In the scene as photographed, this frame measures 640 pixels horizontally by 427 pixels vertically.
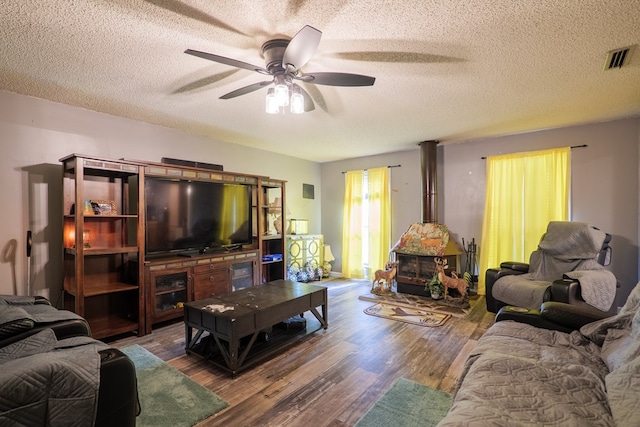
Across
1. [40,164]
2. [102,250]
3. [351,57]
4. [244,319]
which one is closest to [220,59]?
[351,57]

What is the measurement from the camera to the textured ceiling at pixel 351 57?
1.66m

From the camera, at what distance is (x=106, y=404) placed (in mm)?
1324

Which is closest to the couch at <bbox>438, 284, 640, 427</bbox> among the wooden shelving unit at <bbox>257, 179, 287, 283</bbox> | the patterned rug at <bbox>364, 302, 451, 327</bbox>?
the patterned rug at <bbox>364, 302, 451, 327</bbox>

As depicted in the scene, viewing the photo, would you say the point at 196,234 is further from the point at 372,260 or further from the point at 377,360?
the point at 372,260

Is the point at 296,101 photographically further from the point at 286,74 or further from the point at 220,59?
the point at 220,59

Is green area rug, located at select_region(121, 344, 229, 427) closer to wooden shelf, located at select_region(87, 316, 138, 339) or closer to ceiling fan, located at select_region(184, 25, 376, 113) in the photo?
wooden shelf, located at select_region(87, 316, 138, 339)

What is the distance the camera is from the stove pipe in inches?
181

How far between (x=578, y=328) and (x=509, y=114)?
246cm

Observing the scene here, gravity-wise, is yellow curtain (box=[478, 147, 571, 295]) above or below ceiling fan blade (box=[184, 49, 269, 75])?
below

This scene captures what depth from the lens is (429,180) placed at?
4613mm

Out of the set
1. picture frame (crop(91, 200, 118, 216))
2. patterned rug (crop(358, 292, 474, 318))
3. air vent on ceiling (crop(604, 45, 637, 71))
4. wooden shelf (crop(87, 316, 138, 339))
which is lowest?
patterned rug (crop(358, 292, 474, 318))

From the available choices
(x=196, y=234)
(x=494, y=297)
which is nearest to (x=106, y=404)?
(x=196, y=234)

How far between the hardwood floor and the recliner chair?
440 mm

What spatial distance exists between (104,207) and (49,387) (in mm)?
2402
